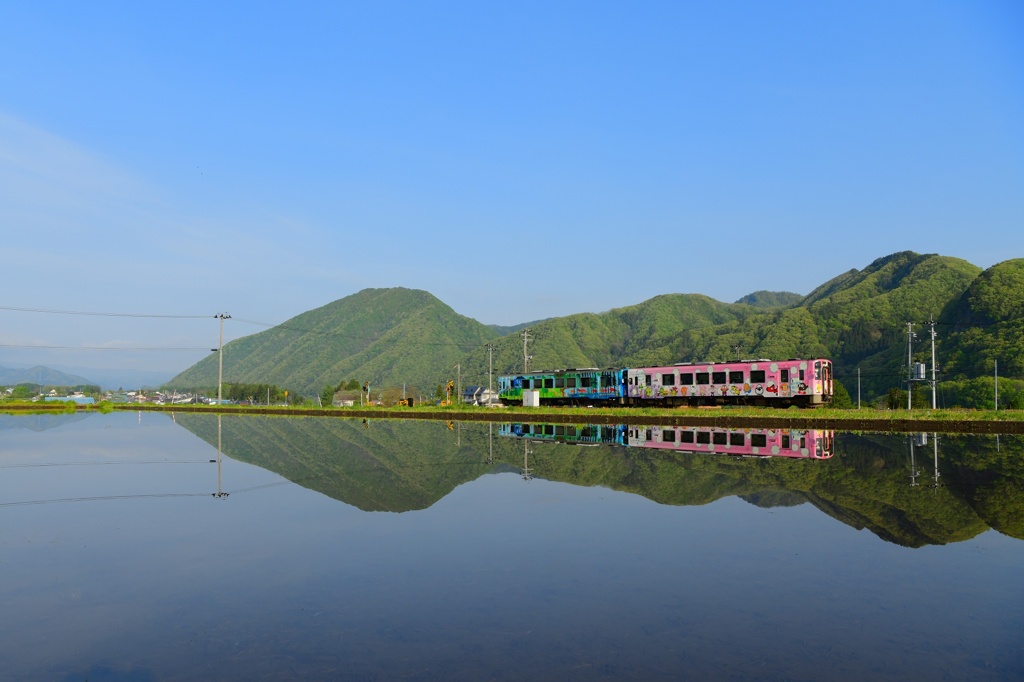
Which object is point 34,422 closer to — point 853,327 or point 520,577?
point 520,577

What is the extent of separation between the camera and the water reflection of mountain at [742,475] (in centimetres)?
1342

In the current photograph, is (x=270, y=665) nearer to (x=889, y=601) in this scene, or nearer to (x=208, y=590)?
Result: (x=208, y=590)

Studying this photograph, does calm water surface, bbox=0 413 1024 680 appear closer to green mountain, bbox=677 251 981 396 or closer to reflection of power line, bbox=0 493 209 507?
reflection of power line, bbox=0 493 209 507

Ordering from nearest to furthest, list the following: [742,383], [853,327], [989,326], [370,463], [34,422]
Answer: [370,463]
[742,383]
[34,422]
[989,326]
[853,327]

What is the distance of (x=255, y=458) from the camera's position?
2605 centimetres

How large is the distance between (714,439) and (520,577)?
25.0m

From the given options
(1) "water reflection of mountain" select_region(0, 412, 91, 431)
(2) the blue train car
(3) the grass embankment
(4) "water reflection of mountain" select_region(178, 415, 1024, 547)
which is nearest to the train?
(2) the blue train car

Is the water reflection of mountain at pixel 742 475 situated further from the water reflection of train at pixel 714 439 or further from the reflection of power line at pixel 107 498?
the reflection of power line at pixel 107 498

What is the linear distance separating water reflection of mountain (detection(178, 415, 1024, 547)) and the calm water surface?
0.46 feet

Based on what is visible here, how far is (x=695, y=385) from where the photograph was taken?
55.3 meters

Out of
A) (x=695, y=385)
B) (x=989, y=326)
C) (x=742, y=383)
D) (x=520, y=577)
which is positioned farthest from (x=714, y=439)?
(x=989, y=326)

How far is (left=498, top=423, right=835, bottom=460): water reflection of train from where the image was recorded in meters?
25.9

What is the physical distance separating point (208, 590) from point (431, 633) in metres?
3.34

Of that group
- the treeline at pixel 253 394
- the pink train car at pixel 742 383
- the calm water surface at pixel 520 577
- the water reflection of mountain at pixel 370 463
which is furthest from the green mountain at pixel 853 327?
the calm water surface at pixel 520 577
